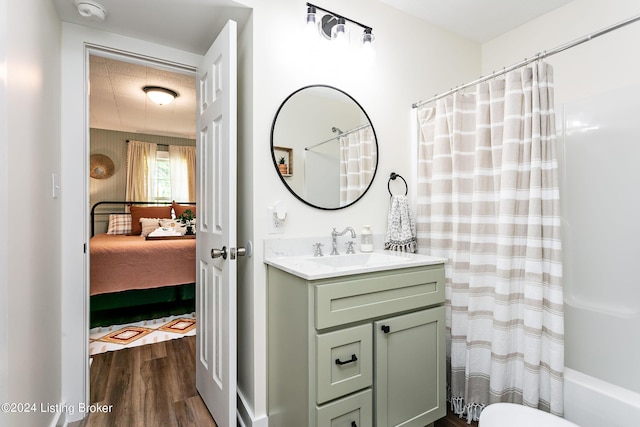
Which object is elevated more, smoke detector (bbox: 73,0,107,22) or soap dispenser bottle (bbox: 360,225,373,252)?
smoke detector (bbox: 73,0,107,22)

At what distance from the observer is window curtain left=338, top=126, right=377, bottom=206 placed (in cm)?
192

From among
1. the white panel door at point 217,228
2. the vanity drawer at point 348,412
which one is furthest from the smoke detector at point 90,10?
the vanity drawer at point 348,412

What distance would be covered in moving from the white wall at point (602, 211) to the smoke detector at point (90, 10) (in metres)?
2.65

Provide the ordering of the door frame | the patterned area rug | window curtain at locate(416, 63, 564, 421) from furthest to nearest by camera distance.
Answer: the patterned area rug → the door frame → window curtain at locate(416, 63, 564, 421)

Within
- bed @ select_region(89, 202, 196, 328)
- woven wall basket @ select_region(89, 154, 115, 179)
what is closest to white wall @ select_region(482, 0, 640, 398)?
bed @ select_region(89, 202, 196, 328)

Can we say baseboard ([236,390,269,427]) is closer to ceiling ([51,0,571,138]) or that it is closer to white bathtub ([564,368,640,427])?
white bathtub ([564,368,640,427])

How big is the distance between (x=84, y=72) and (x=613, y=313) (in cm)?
Answer: 324

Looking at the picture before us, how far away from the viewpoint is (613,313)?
5.56ft

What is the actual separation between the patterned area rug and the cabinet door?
2.26 meters

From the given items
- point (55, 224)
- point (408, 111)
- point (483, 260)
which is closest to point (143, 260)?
point (55, 224)

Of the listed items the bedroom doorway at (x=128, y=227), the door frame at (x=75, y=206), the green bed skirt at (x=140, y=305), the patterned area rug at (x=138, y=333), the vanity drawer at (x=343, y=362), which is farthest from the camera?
the green bed skirt at (x=140, y=305)

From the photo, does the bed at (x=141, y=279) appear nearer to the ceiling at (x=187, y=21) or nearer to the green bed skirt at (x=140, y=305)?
the green bed skirt at (x=140, y=305)

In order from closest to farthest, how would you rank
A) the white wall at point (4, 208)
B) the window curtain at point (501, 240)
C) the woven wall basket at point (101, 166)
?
the white wall at point (4, 208) → the window curtain at point (501, 240) → the woven wall basket at point (101, 166)

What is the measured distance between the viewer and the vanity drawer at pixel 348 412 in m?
1.24
